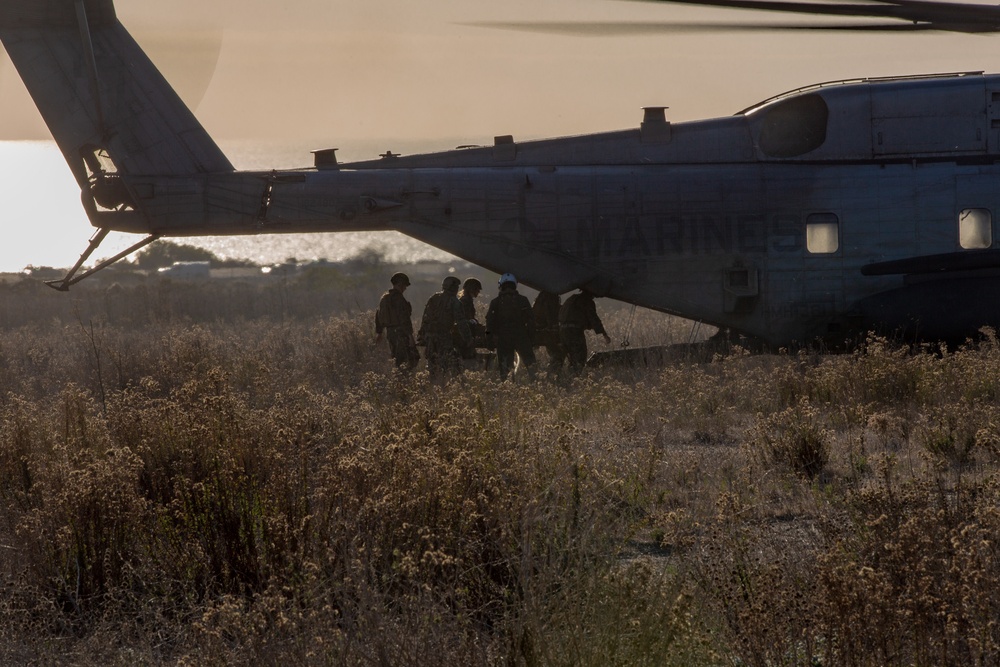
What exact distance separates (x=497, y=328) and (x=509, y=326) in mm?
180

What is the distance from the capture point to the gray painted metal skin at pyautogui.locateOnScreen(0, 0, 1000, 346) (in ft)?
44.6

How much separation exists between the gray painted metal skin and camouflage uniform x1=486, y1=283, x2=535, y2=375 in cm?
71

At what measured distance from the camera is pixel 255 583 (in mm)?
5344

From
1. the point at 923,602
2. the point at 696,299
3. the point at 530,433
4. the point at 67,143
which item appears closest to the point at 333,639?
the point at 923,602

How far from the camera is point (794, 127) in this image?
14461 millimetres

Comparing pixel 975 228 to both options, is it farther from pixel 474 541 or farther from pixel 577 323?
pixel 474 541

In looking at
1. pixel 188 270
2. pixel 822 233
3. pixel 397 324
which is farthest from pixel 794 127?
pixel 188 270

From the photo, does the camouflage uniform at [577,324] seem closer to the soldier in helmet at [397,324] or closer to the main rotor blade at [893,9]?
the soldier in helmet at [397,324]

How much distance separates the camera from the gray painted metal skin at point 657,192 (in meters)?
13.6

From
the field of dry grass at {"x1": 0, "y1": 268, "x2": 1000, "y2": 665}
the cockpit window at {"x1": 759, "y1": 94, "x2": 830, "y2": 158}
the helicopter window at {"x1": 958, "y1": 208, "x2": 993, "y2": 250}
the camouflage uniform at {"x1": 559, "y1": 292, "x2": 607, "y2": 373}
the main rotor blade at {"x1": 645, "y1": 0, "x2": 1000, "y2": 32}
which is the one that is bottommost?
the field of dry grass at {"x1": 0, "y1": 268, "x2": 1000, "y2": 665}

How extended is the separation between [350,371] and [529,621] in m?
11.4

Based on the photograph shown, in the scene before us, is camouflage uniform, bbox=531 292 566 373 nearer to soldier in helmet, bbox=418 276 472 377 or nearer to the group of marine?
the group of marine

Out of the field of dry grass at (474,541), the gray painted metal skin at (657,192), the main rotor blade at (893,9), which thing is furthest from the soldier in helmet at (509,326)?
the main rotor blade at (893,9)

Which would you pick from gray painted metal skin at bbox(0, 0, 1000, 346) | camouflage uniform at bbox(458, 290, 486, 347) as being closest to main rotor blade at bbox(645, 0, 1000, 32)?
gray painted metal skin at bbox(0, 0, 1000, 346)
